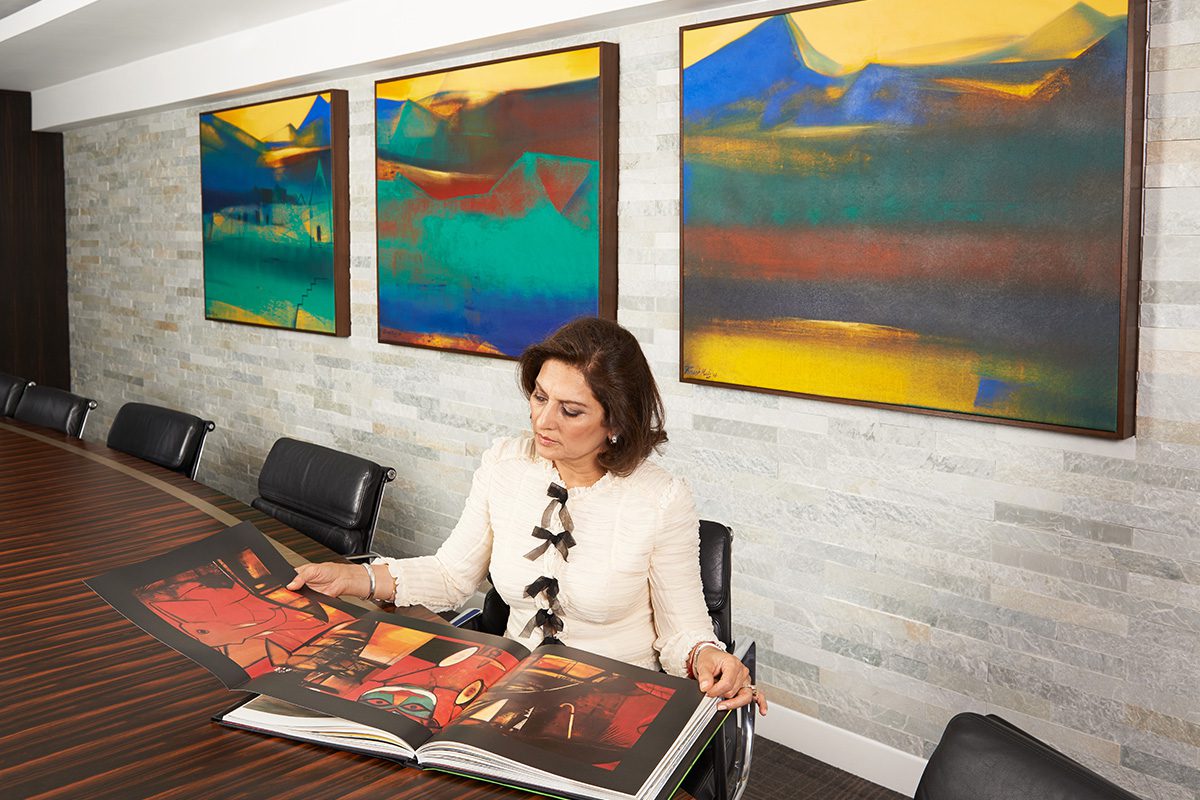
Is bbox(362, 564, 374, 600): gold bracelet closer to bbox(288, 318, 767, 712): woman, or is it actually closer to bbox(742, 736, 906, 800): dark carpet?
bbox(288, 318, 767, 712): woman

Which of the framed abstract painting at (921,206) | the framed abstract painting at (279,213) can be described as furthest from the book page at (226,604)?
the framed abstract painting at (279,213)

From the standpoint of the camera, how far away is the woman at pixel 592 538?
1.95 m

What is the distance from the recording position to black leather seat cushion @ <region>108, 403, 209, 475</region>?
351 cm

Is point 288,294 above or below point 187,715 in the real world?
above

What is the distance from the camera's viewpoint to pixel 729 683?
162 cm

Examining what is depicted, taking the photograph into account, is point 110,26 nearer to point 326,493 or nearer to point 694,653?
point 326,493

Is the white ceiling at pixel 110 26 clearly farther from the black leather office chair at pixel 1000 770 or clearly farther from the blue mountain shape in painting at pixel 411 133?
the black leather office chair at pixel 1000 770

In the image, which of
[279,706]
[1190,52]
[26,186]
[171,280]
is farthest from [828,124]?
[26,186]

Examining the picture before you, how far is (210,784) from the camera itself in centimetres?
131

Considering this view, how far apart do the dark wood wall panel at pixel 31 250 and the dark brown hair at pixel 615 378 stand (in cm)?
637

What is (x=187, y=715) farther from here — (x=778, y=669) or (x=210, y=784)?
(x=778, y=669)

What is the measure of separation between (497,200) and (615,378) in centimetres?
210

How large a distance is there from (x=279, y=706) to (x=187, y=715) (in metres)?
0.14

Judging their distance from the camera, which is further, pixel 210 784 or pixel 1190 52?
pixel 1190 52
